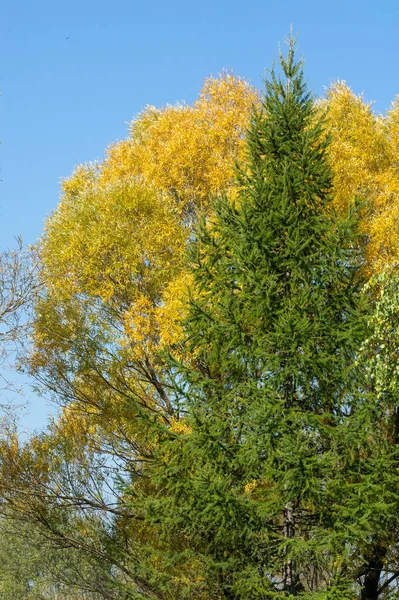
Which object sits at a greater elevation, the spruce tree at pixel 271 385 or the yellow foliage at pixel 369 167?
the yellow foliage at pixel 369 167

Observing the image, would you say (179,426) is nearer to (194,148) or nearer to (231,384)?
(231,384)

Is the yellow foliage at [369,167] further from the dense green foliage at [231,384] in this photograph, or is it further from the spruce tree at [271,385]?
the spruce tree at [271,385]

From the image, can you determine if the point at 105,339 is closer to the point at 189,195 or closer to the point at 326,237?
the point at 189,195

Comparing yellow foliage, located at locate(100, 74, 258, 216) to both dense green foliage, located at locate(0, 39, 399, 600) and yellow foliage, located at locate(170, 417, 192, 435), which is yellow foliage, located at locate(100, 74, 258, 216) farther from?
yellow foliage, located at locate(170, 417, 192, 435)

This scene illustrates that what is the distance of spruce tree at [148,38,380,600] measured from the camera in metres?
12.4

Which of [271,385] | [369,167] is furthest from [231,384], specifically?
[369,167]

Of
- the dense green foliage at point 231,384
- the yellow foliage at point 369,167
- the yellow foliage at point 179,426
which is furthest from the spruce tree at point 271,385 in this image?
Answer: the yellow foliage at point 369,167

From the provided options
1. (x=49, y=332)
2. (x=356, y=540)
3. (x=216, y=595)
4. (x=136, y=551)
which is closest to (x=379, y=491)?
(x=356, y=540)

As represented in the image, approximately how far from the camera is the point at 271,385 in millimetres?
12945

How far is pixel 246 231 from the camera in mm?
14055

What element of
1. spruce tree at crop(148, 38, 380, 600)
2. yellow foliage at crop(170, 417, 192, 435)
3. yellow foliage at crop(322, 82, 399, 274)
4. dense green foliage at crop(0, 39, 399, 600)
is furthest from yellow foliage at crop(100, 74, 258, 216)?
yellow foliage at crop(170, 417, 192, 435)

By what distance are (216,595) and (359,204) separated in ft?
24.9

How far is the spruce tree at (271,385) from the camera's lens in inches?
486

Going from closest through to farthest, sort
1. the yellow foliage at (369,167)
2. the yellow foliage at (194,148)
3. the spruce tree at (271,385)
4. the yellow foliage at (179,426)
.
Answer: the spruce tree at (271,385) < the yellow foliage at (179,426) < the yellow foliage at (369,167) < the yellow foliage at (194,148)
